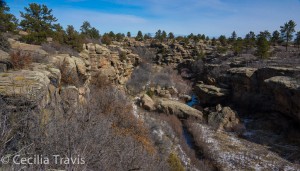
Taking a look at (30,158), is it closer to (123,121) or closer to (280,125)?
(123,121)

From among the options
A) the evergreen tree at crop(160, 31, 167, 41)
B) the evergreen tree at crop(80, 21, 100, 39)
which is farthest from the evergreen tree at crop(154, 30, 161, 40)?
the evergreen tree at crop(80, 21, 100, 39)

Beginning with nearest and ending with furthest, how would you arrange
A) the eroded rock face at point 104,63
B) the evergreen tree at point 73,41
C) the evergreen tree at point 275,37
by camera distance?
the evergreen tree at point 73,41 → the eroded rock face at point 104,63 → the evergreen tree at point 275,37

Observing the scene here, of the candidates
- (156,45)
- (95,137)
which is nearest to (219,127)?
(95,137)

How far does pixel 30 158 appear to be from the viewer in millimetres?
4176

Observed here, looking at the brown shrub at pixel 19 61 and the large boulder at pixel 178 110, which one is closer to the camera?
the brown shrub at pixel 19 61

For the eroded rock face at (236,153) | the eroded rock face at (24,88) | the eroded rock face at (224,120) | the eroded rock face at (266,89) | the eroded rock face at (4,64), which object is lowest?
the eroded rock face at (236,153)

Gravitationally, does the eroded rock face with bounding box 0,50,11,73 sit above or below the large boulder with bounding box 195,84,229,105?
above

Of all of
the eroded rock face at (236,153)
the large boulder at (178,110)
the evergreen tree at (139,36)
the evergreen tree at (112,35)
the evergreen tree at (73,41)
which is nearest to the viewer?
the eroded rock face at (236,153)

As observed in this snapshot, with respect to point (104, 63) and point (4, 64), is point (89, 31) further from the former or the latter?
point (4, 64)

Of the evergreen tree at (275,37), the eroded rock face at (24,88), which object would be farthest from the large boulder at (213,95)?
the evergreen tree at (275,37)

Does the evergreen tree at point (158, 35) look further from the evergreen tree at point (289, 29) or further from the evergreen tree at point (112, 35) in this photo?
the evergreen tree at point (289, 29)

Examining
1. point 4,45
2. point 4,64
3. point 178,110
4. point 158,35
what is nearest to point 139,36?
point 158,35

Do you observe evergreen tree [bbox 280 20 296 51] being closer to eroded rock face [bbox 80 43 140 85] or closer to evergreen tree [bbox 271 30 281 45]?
evergreen tree [bbox 271 30 281 45]

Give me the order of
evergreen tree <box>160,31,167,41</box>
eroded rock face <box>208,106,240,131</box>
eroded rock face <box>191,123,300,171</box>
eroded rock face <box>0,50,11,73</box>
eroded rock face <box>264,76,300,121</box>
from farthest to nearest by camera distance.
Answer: evergreen tree <box>160,31,167,41</box>
eroded rock face <box>208,106,240,131</box>
eroded rock face <box>264,76,300,121</box>
eroded rock face <box>191,123,300,171</box>
eroded rock face <box>0,50,11,73</box>
